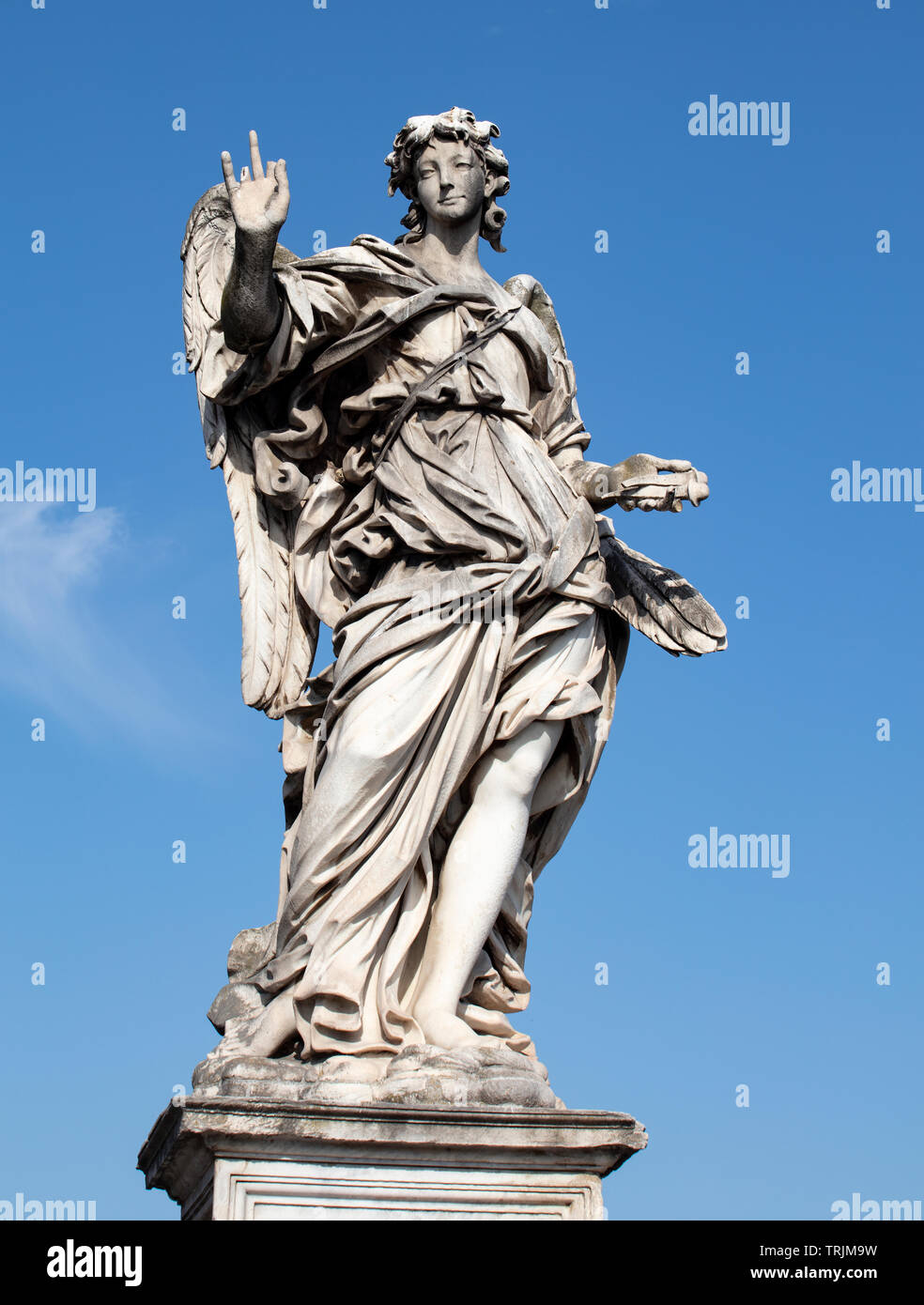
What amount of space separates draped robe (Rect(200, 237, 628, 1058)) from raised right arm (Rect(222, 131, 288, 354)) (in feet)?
0.68

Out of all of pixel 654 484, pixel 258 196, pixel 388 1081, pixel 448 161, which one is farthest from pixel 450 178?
pixel 388 1081

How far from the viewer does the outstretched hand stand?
777 cm

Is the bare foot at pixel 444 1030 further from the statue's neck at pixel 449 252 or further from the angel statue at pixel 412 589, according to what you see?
the statue's neck at pixel 449 252

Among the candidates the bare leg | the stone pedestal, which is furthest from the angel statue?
the stone pedestal

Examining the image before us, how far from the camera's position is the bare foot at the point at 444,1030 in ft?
24.1

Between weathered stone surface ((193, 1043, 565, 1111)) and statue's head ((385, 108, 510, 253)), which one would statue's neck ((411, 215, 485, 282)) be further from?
weathered stone surface ((193, 1043, 565, 1111))

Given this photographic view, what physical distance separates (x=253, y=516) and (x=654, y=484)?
76.4 inches

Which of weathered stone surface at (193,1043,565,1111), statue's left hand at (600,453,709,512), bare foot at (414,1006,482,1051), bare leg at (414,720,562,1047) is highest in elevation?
statue's left hand at (600,453,709,512)

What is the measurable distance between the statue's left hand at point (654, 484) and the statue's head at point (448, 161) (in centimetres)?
156

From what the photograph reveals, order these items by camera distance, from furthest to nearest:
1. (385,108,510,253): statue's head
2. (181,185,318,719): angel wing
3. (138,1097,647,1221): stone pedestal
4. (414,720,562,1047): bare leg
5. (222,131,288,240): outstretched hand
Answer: (385,108,510,253): statue's head
(181,185,318,719): angel wing
(222,131,288,240): outstretched hand
(414,720,562,1047): bare leg
(138,1097,647,1221): stone pedestal

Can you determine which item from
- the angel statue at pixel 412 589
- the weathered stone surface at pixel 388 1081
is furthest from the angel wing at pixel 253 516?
the weathered stone surface at pixel 388 1081
